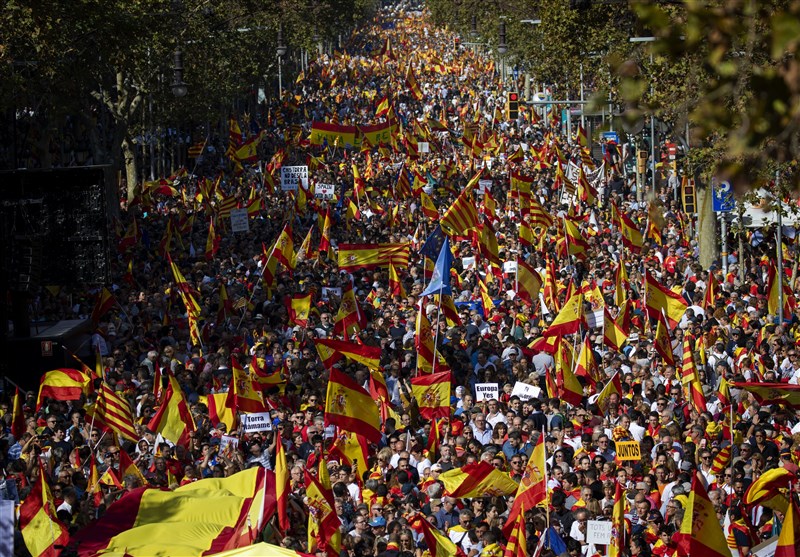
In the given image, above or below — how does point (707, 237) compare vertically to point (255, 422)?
below

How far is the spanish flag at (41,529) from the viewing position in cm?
1241

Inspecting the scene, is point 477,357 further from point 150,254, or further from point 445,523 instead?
point 150,254

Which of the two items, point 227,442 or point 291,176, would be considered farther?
point 291,176

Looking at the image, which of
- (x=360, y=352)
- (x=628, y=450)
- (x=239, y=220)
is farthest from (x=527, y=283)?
(x=628, y=450)

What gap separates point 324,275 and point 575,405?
11039mm

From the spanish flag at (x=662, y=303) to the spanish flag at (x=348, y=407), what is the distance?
5816 millimetres

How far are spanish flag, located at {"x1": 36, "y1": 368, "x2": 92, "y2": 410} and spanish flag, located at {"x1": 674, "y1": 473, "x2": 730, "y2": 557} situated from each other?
31.1ft

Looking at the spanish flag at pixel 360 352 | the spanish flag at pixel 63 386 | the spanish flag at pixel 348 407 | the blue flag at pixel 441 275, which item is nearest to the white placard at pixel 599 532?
the spanish flag at pixel 348 407

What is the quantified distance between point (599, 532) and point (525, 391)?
524cm

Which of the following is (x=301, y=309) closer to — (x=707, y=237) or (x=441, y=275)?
(x=441, y=275)

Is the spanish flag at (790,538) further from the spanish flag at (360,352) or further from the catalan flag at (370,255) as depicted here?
the catalan flag at (370,255)

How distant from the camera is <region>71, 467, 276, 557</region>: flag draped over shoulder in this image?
12.0 meters

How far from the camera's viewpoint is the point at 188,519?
498 inches

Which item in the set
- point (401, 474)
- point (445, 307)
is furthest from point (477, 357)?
point (401, 474)
